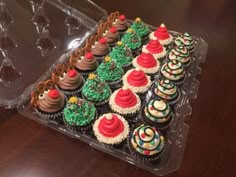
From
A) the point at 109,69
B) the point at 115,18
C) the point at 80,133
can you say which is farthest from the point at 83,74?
the point at 115,18

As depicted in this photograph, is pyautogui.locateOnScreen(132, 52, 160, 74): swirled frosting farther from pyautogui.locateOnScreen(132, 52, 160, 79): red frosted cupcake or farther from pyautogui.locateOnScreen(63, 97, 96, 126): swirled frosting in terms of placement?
pyautogui.locateOnScreen(63, 97, 96, 126): swirled frosting

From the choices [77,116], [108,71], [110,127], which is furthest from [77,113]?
[108,71]

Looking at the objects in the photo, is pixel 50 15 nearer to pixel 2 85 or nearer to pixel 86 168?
pixel 2 85

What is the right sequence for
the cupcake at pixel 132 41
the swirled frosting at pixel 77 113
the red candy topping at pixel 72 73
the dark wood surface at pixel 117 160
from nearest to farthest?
the dark wood surface at pixel 117 160 < the swirled frosting at pixel 77 113 < the red candy topping at pixel 72 73 < the cupcake at pixel 132 41

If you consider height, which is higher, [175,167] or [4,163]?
[175,167]

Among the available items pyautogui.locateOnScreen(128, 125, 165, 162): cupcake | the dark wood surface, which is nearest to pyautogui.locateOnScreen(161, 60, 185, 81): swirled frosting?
the dark wood surface

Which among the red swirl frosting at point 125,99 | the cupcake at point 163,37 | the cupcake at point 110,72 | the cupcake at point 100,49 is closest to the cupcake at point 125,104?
the red swirl frosting at point 125,99

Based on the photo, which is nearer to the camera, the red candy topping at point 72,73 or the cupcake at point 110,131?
the cupcake at point 110,131

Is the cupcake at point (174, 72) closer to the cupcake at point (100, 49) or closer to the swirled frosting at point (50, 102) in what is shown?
the cupcake at point (100, 49)
